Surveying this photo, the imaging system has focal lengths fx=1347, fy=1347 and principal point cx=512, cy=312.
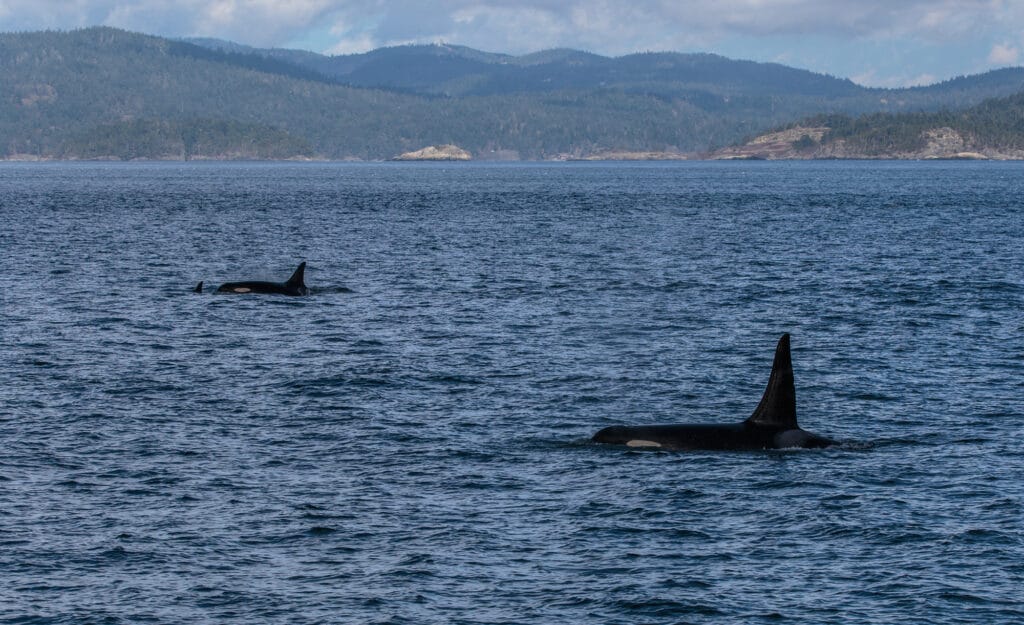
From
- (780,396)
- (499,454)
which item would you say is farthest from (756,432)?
(499,454)

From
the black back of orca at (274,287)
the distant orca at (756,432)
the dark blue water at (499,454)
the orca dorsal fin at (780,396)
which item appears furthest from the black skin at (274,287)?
the orca dorsal fin at (780,396)

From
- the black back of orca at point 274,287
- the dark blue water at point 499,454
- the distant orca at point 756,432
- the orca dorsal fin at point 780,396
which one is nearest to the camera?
the dark blue water at point 499,454

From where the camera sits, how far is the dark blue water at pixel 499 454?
2041 centimetres

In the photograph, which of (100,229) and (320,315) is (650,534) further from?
(100,229)

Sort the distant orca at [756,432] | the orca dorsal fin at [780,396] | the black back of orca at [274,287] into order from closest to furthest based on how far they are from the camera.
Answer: the orca dorsal fin at [780,396]
the distant orca at [756,432]
the black back of orca at [274,287]

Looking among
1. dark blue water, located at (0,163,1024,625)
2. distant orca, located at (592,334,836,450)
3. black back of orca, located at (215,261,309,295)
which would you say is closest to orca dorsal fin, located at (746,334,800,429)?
distant orca, located at (592,334,836,450)

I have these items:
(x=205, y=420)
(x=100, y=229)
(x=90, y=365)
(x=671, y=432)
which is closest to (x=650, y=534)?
(x=671, y=432)

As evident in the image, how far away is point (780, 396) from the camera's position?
28859 mm

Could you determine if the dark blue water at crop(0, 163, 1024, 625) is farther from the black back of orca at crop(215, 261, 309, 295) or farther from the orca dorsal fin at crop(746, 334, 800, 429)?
the black back of orca at crop(215, 261, 309, 295)

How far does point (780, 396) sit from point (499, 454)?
614cm

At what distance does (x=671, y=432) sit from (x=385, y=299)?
30350 millimetres

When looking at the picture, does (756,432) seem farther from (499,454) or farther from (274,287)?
(274,287)

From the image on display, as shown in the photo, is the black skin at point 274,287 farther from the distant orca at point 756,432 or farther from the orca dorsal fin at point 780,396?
the orca dorsal fin at point 780,396

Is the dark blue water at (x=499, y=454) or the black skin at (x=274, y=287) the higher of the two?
the black skin at (x=274, y=287)
